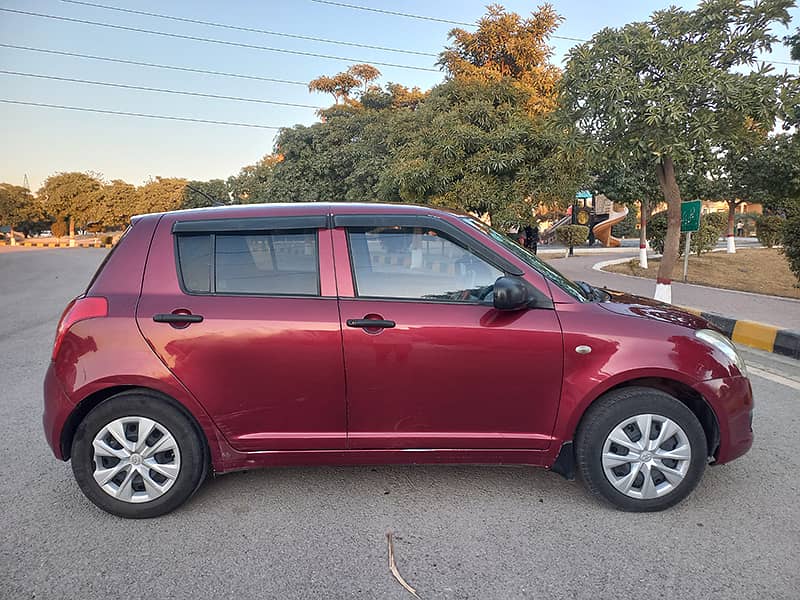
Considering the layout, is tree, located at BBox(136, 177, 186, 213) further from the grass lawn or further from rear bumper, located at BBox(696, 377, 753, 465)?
rear bumper, located at BBox(696, 377, 753, 465)

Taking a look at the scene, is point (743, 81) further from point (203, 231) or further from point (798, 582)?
point (203, 231)

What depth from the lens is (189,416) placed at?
9.00 ft

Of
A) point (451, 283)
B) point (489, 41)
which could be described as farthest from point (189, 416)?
point (489, 41)

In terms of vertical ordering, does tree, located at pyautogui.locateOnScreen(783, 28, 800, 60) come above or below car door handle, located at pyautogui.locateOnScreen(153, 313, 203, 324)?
above

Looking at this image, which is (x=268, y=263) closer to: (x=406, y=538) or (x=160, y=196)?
(x=406, y=538)

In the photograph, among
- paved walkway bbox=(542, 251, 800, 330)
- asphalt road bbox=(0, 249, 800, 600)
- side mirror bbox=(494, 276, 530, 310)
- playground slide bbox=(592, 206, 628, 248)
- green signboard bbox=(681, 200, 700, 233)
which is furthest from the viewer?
playground slide bbox=(592, 206, 628, 248)

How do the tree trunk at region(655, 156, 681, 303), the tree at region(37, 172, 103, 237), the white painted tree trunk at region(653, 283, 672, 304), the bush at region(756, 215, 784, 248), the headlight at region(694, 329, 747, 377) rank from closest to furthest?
the headlight at region(694, 329, 747, 377) → the white painted tree trunk at region(653, 283, 672, 304) → the tree trunk at region(655, 156, 681, 303) → the bush at region(756, 215, 784, 248) → the tree at region(37, 172, 103, 237)

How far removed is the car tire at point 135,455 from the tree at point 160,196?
174 ft

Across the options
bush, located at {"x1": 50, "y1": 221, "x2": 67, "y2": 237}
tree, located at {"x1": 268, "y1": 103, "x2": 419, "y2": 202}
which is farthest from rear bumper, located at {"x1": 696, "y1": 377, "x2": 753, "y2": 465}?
bush, located at {"x1": 50, "y1": 221, "x2": 67, "y2": 237}

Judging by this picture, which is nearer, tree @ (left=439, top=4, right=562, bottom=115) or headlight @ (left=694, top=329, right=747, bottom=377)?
headlight @ (left=694, top=329, right=747, bottom=377)

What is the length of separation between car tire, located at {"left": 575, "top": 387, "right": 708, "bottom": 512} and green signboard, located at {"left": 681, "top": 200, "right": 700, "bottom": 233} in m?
9.18

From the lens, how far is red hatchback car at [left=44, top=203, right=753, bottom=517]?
A: 104 inches

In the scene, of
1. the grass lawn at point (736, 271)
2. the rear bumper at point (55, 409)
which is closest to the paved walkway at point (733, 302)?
the grass lawn at point (736, 271)

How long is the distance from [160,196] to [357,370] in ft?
184
